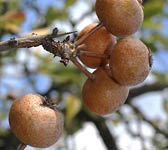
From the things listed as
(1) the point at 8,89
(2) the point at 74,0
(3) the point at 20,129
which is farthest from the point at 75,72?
(3) the point at 20,129

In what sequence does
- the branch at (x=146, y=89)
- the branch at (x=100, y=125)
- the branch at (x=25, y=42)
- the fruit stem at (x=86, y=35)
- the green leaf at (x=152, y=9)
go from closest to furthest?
the branch at (x=25, y=42)
the fruit stem at (x=86, y=35)
the green leaf at (x=152, y=9)
the branch at (x=146, y=89)
the branch at (x=100, y=125)

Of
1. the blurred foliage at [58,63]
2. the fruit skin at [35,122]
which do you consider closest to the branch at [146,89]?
the blurred foliage at [58,63]

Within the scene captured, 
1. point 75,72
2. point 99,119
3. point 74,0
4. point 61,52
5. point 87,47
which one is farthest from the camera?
point 99,119

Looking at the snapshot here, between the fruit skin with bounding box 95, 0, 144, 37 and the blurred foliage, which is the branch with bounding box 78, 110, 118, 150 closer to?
the blurred foliage

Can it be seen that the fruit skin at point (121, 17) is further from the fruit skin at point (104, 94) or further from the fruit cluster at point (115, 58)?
the fruit skin at point (104, 94)

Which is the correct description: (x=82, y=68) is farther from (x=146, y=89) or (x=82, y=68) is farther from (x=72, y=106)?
(x=146, y=89)

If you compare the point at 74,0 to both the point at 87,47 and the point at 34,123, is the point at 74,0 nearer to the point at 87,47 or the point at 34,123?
the point at 87,47

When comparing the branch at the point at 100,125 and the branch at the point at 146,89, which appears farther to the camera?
the branch at the point at 100,125

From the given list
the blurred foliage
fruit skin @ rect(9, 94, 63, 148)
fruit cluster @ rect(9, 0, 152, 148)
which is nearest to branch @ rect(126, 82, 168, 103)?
the blurred foliage
